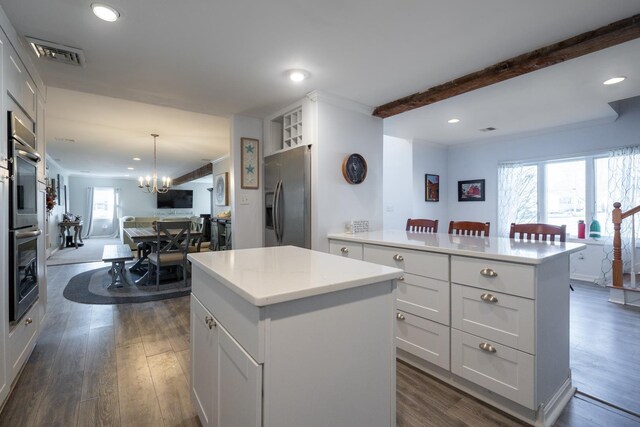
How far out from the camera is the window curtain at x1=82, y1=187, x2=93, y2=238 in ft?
35.0

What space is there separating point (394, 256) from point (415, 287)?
27 centimetres

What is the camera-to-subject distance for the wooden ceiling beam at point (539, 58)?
1.83 m

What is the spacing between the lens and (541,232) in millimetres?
2271

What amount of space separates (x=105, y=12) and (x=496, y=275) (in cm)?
269

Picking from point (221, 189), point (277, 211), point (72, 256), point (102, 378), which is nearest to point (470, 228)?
point (277, 211)

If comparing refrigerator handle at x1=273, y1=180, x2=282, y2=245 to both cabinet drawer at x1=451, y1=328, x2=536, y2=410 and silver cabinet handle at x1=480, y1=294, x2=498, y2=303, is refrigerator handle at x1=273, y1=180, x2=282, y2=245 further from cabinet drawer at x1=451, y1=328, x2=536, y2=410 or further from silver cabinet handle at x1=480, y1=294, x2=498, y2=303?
silver cabinet handle at x1=480, y1=294, x2=498, y2=303

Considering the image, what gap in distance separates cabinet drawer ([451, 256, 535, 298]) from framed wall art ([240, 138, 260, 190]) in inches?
101

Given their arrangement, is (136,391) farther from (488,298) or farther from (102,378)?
(488,298)

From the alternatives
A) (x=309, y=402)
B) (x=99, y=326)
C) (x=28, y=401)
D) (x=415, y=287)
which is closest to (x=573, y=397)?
(x=415, y=287)

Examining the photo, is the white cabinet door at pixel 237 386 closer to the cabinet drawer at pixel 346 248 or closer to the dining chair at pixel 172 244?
the cabinet drawer at pixel 346 248

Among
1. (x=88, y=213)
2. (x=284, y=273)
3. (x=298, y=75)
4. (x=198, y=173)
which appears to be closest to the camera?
(x=284, y=273)

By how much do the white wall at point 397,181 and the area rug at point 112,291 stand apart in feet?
10.7

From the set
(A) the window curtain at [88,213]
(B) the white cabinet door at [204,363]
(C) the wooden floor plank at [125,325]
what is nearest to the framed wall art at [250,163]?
(C) the wooden floor plank at [125,325]

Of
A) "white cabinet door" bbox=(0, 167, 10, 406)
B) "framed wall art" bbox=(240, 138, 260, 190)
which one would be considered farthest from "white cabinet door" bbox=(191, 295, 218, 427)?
"framed wall art" bbox=(240, 138, 260, 190)
